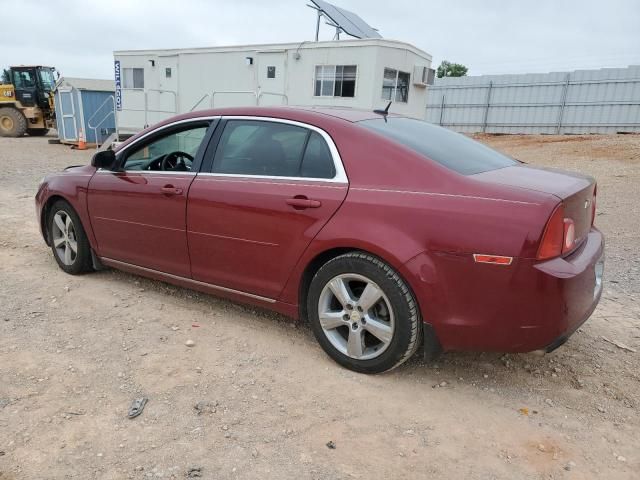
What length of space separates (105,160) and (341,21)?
1355 cm

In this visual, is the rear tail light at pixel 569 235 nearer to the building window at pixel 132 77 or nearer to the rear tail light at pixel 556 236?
the rear tail light at pixel 556 236

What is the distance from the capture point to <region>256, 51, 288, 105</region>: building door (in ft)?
45.9

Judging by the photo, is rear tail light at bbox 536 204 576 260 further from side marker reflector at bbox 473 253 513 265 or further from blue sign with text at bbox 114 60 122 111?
blue sign with text at bbox 114 60 122 111

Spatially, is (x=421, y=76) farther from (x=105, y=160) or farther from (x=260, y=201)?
(x=260, y=201)

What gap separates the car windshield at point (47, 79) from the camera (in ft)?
72.6

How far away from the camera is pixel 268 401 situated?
271 centimetres

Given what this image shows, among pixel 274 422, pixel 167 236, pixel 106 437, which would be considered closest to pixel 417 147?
pixel 274 422

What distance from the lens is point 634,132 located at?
825 inches

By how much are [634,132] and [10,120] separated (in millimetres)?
26429

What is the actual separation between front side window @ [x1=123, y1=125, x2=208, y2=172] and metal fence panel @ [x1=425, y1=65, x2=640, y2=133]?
21177 mm

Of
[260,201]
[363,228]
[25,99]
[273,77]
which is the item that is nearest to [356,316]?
[363,228]

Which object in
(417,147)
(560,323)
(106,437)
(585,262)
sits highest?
(417,147)

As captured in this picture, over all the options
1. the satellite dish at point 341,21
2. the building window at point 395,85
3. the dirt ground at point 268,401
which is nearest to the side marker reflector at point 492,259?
the dirt ground at point 268,401

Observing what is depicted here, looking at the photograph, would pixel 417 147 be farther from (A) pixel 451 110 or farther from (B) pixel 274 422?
(A) pixel 451 110
